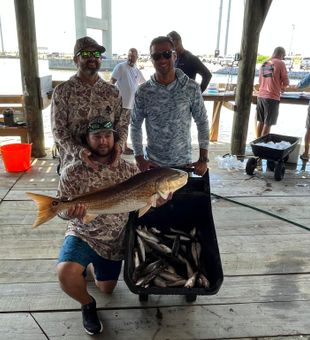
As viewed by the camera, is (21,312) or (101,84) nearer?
(21,312)

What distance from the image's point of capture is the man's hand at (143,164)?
2710 millimetres

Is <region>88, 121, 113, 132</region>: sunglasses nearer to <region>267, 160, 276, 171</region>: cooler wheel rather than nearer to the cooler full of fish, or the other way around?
the cooler full of fish

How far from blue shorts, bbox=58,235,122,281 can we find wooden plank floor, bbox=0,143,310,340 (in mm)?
183

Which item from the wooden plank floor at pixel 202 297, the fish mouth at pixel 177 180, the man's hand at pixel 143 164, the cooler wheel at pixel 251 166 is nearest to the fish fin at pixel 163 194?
the fish mouth at pixel 177 180

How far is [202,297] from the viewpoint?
2.35 metres

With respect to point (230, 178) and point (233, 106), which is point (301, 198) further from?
point (233, 106)

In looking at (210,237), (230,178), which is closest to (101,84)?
(210,237)

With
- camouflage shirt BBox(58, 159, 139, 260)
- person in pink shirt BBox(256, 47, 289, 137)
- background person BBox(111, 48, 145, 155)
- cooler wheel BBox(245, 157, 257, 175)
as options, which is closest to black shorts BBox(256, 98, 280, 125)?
person in pink shirt BBox(256, 47, 289, 137)

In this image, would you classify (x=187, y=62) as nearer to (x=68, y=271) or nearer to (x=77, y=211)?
(x=77, y=211)

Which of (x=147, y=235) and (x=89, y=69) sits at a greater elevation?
(x=89, y=69)

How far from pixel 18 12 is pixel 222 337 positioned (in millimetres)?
5017

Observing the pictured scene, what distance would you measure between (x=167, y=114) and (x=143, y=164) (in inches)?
18.3

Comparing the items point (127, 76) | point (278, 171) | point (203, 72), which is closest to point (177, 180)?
point (278, 171)

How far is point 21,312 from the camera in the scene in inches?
85.4
